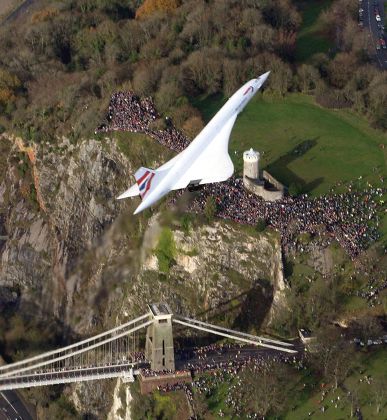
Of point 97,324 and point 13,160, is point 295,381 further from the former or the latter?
point 13,160

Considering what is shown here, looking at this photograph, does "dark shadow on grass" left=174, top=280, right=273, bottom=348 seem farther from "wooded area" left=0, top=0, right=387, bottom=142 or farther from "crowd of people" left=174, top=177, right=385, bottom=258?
"wooded area" left=0, top=0, right=387, bottom=142

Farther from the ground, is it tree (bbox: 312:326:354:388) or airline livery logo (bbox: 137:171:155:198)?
airline livery logo (bbox: 137:171:155:198)

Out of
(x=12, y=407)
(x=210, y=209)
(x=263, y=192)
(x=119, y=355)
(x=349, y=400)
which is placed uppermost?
(x=263, y=192)

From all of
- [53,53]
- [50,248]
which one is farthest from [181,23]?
[50,248]

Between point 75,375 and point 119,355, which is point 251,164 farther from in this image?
point 75,375

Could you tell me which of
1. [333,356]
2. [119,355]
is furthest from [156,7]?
[333,356]

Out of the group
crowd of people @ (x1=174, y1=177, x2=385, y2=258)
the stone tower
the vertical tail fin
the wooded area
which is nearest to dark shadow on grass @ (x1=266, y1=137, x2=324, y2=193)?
crowd of people @ (x1=174, y1=177, x2=385, y2=258)
